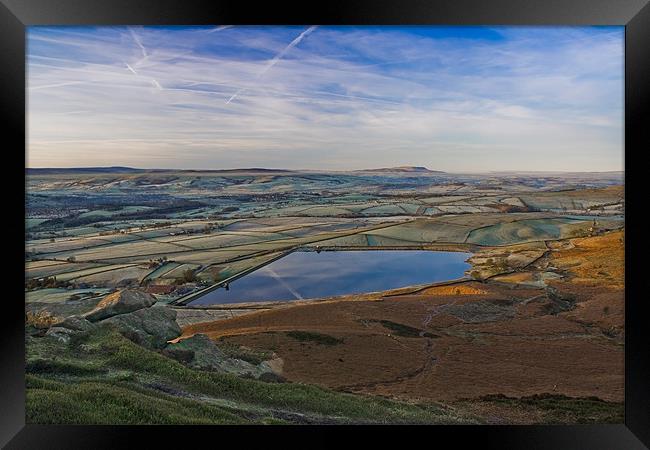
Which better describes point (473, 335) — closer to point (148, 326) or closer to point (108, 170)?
point (148, 326)

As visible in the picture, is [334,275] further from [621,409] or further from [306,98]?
[621,409]

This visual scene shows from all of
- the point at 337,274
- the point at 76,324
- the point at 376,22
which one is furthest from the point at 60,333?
the point at 376,22

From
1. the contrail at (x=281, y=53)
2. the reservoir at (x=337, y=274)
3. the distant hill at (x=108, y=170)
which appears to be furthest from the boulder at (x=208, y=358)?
the contrail at (x=281, y=53)

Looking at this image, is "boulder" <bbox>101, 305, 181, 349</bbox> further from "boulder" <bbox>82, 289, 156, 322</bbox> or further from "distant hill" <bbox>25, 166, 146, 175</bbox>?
"distant hill" <bbox>25, 166, 146, 175</bbox>

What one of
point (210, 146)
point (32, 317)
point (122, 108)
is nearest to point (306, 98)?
point (210, 146)

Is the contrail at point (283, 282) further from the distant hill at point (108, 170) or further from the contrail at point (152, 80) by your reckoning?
the contrail at point (152, 80)

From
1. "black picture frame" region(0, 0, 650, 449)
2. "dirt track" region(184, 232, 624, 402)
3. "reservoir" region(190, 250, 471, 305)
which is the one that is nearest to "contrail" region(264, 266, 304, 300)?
"reservoir" region(190, 250, 471, 305)
